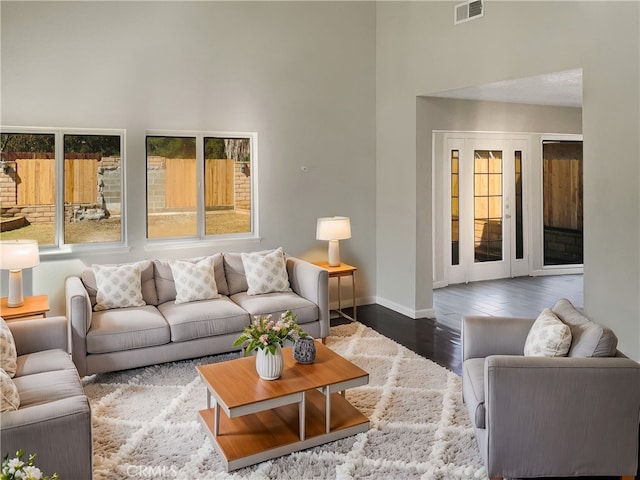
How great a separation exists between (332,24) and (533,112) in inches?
138

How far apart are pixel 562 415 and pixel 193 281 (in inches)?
131

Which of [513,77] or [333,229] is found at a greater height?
[513,77]

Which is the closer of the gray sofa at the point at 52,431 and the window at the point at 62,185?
the gray sofa at the point at 52,431

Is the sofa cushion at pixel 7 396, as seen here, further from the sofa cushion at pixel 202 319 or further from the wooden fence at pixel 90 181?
the wooden fence at pixel 90 181

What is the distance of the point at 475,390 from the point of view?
3092mm

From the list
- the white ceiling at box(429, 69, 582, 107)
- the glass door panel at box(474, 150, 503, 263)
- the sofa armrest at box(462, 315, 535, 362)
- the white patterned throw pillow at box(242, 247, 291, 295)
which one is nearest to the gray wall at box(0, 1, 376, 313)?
the white patterned throw pillow at box(242, 247, 291, 295)

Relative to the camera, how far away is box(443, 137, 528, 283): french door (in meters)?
7.99

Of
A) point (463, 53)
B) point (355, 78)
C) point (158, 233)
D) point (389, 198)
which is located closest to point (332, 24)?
point (355, 78)

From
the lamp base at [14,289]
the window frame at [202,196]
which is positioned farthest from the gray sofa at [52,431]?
the window frame at [202,196]

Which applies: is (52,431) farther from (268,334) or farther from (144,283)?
(144,283)

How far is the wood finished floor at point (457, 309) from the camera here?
5234 mm

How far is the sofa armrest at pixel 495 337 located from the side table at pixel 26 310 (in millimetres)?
3295

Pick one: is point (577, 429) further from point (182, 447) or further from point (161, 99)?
point (161, 99)
